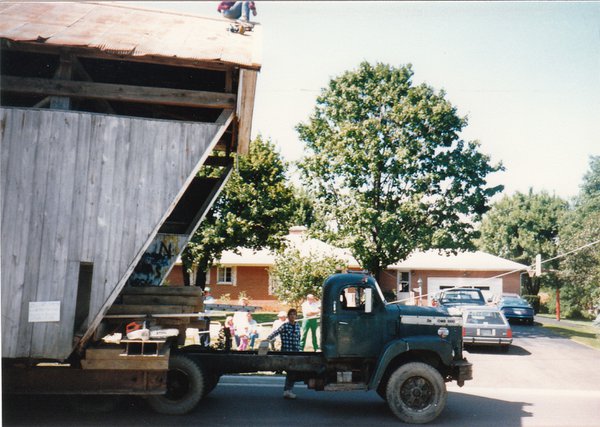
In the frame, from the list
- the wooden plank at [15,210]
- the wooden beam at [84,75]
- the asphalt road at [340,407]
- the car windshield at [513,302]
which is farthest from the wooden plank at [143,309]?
the car windshield at [513,302]

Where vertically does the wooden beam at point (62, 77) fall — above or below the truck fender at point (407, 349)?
above

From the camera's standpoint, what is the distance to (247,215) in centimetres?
2398

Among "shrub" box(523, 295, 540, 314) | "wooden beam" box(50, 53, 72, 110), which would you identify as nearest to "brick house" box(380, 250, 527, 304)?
"shrub" box(523, 295, 540, 314)

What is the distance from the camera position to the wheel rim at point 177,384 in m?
8.24

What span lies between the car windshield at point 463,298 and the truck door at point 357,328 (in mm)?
13053

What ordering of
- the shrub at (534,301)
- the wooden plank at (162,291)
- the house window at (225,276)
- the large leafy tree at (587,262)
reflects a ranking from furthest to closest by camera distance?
the shrub at (534,301) < the house window at (225,276) < the large leafy tree at (587,262) < the wooden plank at (162,291)

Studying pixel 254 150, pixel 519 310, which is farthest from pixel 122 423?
pixel 519 310

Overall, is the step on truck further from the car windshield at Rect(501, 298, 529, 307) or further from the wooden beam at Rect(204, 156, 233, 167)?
the car windshield at Rect(501, 298, 529, 307)

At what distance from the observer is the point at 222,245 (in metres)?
23.8

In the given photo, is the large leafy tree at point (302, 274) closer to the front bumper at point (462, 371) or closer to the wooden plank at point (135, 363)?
the front bumper at point (462, 371)

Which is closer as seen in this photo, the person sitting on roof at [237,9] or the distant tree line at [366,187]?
the person sitting on roof at [237,9]

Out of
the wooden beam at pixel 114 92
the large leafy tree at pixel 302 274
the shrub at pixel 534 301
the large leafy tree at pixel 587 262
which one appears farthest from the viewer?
the shrub at pixel 534 301

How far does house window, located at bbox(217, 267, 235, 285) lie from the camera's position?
105 feet

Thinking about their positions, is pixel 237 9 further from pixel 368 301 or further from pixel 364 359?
pixel 364 359
